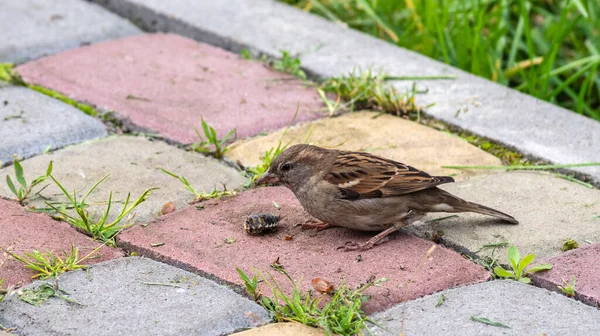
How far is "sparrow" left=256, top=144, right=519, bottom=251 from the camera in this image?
11.7ft

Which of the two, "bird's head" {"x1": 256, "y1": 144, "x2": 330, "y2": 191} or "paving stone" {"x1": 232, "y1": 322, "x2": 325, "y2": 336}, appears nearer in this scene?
"paving stone" {"x1": 232, "y1": 322, "x2": 325, "y2": 336}

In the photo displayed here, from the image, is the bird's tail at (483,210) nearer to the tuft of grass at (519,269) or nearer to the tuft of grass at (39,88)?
the tuft of grass at (519,269)

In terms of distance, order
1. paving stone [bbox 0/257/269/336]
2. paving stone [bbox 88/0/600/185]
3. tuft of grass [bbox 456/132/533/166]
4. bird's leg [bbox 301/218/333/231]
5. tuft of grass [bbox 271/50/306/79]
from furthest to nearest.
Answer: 1. tuft of grass [bbox 271/50/306/79]
2. paving stone [bbox 88/0/600/185]
3. tuft of grass [bbox 456/132/533/166]
4. bird's leg [bbox 301/218/333/231]
5. paving stone [bbox 0/257/269/336]

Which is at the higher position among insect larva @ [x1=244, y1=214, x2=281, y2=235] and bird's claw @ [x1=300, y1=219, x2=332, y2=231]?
insect larva @ [x1=244, y1=214, x2=281, y2=235]

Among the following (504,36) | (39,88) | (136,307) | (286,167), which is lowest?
Result: (39,88)

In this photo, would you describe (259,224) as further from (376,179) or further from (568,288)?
(568,288)

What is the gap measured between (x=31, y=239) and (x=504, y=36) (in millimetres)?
3574

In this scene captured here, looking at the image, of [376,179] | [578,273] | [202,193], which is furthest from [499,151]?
[202,193]

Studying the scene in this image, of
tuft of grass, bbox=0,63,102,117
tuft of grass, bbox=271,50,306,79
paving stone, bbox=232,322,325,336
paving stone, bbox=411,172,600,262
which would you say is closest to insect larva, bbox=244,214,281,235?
paving stone, bbox=411,172,600,262

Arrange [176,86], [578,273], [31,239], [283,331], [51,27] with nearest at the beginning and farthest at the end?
[283,331]
[578,273]
[31,239]
[176,86]
[51,27]

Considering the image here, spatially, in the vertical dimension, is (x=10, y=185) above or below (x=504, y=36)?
below

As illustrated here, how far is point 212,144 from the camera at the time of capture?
4.22 meters

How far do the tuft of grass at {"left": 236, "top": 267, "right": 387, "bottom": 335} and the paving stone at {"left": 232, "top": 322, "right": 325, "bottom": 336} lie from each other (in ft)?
0.08

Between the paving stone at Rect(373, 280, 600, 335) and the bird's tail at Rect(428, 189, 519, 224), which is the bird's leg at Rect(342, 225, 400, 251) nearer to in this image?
the bird's tail at Rect(428, 189, 519, 224)
